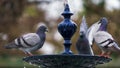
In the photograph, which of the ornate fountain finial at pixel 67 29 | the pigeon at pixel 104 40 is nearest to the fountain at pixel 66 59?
the ornate fountain finial at pixel 67 29

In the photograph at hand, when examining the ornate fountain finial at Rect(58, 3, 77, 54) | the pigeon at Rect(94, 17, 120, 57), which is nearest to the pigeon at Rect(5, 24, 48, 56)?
the ornate fountain finial at Rect(58, 3, 77, 54)

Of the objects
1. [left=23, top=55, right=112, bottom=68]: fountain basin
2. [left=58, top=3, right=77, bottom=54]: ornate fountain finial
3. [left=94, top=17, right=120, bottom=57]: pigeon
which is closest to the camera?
[left=23, top=55, right=112, bottom=68]: fountain basin

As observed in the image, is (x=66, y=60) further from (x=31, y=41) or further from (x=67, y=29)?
(x=31, y=41)

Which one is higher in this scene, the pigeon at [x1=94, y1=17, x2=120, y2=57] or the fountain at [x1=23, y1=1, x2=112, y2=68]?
the pigeon at [x1=94, y1=17, x2=120, y2=57]

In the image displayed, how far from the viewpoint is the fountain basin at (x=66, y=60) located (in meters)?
4.43

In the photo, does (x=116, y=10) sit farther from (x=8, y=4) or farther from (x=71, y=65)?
(x=71, y=65)

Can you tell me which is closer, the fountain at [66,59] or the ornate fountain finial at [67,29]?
the fountain at [66,59]

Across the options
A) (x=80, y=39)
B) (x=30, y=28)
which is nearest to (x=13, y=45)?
(x=80, y=39)

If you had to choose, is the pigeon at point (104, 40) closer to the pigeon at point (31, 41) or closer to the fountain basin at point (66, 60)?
the fountain basin at point (66, 60)

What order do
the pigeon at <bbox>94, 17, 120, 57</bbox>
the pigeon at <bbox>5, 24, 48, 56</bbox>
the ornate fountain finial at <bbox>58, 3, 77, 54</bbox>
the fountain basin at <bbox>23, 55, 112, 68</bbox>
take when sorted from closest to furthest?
1. the fountain basin at <bbox>23, 55, 112, 68</bbox>
2. the ornate fountain finial at <bbox>58, 3, 77, 54</bbox>
3. the pigeon at <bbox>94, 17, 120, 57</bbox>
4. the pigeon at <bbox>5, 24, 48, 56</bbox>

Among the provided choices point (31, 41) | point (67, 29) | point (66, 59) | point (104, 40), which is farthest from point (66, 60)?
point (31, 41)

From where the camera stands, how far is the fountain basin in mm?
4434

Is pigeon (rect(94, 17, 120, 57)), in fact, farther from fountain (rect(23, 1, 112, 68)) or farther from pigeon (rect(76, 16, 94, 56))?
fountain (rect(23, 1, 112, 68))

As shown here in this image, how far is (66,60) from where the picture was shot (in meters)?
4.47
